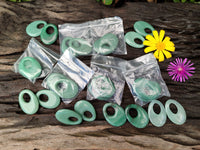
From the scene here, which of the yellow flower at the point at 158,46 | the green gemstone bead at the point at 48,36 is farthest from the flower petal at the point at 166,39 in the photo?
the green gemstone bead at the point at 48,36

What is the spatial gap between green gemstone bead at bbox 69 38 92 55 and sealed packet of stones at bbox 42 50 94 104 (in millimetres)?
44

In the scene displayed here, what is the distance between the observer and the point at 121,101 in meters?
1.28

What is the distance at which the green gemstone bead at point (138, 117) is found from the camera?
1.21 meters

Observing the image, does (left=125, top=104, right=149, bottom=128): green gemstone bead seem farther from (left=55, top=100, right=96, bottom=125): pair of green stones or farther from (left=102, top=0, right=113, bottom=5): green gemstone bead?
(left=102, top=0, right=113, bottom=5): green gemstone bead

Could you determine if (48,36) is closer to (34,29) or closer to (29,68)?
(34,29)

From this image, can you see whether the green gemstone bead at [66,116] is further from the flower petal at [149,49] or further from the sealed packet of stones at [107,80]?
the flower petal at [149,49]

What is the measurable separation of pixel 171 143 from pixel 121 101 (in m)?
0.41

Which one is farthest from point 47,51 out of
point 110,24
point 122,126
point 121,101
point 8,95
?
point 122,126

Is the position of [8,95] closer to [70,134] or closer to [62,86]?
[62,86]

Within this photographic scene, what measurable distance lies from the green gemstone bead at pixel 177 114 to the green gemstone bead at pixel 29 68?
2.85 feet

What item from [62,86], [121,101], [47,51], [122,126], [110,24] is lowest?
[122,126]

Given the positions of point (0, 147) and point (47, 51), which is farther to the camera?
point (47, 51)

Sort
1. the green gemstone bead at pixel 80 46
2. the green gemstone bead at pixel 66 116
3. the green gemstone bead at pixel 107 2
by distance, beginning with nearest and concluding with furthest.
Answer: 1. the green gemstone bead at pixel 66 116
2. the green gemstone bead at pixel 80 46
3. the green gemstone bead at pixel 107 2

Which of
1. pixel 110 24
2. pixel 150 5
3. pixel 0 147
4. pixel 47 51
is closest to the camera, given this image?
pixel 0 147
